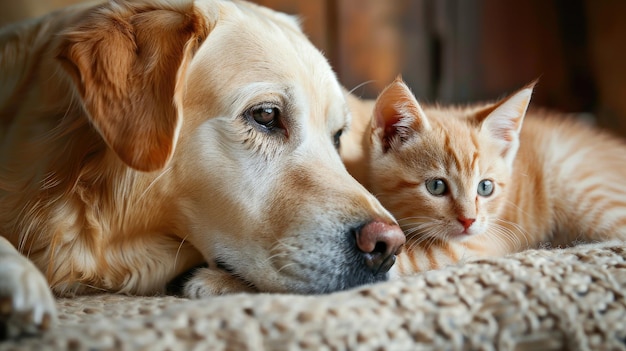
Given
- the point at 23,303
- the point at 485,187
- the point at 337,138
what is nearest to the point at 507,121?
the point at 485,187

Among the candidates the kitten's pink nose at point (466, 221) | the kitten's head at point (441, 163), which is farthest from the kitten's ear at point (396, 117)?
the kitten's pink nose at point (466, 221)

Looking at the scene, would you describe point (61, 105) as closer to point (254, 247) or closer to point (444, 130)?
point (254, 247)

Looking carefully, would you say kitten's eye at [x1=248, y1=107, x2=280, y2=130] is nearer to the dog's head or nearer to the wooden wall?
the dog's head

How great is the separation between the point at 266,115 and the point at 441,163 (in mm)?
445

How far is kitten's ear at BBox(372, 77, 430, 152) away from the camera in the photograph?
149 centimetres

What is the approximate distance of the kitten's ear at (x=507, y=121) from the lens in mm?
1539

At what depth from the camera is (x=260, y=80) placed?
4.33 ft

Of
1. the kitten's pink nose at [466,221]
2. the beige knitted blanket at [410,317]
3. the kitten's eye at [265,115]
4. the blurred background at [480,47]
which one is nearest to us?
the beige knitted blanket at [410,317]

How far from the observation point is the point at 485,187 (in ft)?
5.07

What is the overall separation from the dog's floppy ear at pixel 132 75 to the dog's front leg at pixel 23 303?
289 mm

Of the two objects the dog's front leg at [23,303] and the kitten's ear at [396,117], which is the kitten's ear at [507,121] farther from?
the dog's front leg at [23,303]

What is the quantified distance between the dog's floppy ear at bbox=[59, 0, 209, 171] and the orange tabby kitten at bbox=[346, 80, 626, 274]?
0.53 meters

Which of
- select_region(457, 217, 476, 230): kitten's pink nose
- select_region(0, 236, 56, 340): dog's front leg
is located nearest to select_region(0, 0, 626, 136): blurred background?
select_region(457, 217, 476, 230): kitten's pink nose

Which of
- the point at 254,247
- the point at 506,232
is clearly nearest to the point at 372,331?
the point at 254,247
